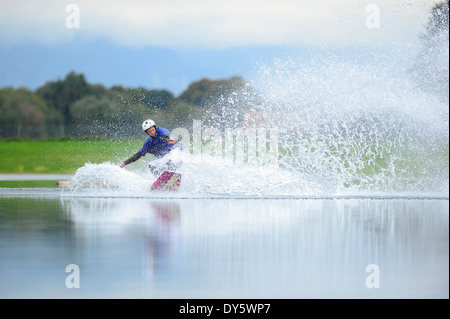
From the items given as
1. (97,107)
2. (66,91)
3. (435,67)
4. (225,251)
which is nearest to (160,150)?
(435,67)

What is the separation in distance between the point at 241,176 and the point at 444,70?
6474 mm

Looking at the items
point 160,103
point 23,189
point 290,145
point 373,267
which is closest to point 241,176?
point 290,145

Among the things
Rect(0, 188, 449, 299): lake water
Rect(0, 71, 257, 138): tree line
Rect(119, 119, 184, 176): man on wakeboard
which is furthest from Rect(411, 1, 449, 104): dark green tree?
Rect(0, 71, 257, 138): tree line

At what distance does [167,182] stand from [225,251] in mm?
8667

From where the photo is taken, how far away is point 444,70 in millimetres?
22391

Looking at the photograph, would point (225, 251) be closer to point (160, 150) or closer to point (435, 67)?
point (160, 150)

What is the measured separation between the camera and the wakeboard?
19.5 meters

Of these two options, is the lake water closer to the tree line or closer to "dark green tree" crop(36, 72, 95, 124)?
the tree line

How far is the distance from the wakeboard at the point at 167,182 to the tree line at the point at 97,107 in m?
19.9

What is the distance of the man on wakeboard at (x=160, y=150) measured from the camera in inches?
778

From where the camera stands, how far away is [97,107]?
226ft

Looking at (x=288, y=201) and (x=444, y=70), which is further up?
(x=444, y=70)

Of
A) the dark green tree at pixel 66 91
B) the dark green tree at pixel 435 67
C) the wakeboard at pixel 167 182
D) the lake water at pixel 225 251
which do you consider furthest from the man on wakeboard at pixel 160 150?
the dark green tree at pixel 66 91
